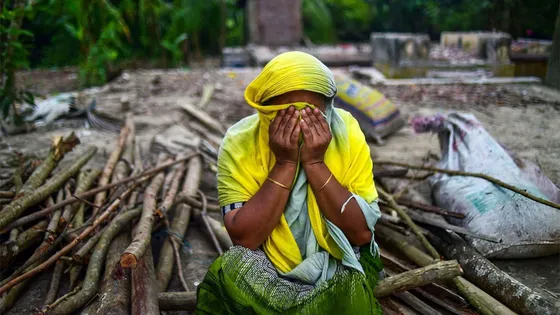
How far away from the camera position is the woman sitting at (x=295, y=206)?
1927mm

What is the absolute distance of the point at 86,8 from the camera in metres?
7.20

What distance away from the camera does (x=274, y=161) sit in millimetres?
2139

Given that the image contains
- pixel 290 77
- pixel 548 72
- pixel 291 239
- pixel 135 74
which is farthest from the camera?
pixel 135 74

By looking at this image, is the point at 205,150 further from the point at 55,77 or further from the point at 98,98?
the point at 55,77

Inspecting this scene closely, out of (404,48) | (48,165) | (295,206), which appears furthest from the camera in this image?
(404,48)

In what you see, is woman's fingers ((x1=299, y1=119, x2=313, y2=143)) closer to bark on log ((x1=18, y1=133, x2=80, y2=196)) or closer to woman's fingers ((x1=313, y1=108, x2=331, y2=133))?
woman's fingers ((x1=313, y1=108, x2=331, y2=133))

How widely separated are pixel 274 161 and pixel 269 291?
1.84 feet

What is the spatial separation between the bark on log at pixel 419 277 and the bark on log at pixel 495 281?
13.4 inches

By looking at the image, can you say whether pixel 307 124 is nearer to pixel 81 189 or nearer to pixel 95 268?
pixel 95 268

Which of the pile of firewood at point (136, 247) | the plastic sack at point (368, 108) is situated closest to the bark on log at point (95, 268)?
the pile of firewood at point (136, 247)

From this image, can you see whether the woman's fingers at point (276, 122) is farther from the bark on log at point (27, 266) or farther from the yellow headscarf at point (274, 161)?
the bark on log at point (27, 266)

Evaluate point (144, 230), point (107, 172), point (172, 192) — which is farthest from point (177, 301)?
point (107, 172)

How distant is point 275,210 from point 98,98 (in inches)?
239

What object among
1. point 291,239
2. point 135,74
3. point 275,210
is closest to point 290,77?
point 275,210
